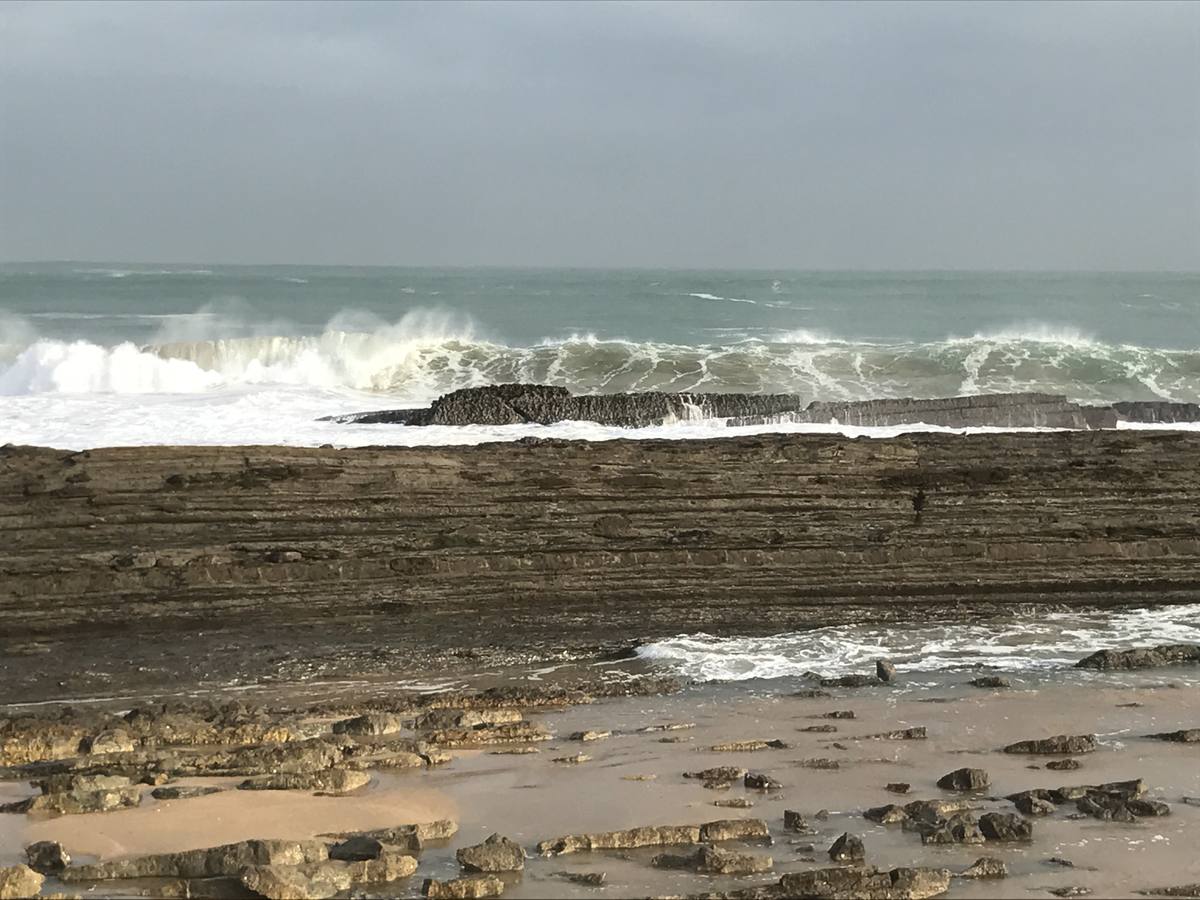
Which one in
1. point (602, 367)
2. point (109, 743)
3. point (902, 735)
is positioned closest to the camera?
point (109, 743)

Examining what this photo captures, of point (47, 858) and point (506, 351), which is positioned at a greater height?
point (506, 351)

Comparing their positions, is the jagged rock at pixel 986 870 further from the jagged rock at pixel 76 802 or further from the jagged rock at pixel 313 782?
the jagged rock at pixel 76 802

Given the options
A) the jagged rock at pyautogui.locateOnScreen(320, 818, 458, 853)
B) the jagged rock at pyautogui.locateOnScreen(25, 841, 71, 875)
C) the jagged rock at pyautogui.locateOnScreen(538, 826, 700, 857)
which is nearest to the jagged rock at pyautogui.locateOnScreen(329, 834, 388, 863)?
the jagged rock at pyautogui.locateOnScreen(320, 818, 458, 853)

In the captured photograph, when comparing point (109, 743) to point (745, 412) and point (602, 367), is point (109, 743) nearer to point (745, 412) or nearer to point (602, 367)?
point (745, 412)

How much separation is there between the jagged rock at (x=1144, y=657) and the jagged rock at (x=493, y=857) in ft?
14.3

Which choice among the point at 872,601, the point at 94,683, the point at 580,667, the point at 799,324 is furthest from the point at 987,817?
the point at 799,324

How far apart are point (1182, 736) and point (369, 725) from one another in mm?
3903

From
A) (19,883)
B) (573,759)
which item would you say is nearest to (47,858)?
(19,883)

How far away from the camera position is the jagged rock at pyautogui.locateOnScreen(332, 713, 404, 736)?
635 cm

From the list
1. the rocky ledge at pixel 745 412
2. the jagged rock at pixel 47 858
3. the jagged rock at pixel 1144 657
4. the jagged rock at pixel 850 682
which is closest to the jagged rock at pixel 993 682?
the jagged rock at pixel 850 682

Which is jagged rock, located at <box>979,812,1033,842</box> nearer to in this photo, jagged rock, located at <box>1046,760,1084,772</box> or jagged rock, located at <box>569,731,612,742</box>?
jagged rock, located at <box>1046,760,1084,772</box>

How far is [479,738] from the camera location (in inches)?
248

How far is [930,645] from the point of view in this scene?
26.9 ft

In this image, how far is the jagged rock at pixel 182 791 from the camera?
535cm
